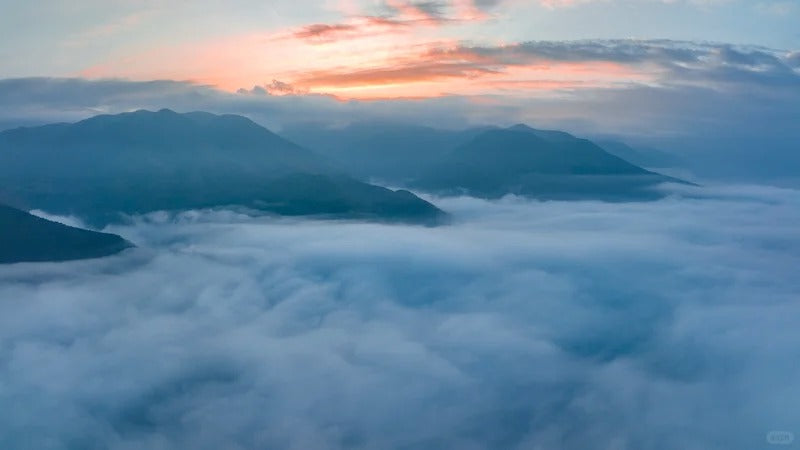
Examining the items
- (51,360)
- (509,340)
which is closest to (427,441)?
(509,340)

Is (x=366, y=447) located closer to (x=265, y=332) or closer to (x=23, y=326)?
(x=265, y=332)

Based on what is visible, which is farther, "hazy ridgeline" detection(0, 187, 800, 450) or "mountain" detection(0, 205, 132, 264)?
"mountain" detection(0, 205, 132, 264)

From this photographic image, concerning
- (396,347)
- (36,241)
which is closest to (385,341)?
(396,347)

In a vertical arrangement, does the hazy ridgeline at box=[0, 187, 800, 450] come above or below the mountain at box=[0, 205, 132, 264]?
below

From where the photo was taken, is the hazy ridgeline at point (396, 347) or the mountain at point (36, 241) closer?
the hazy ridgeline at point (396, 347)

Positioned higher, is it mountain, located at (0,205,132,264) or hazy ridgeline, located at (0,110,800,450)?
mountain, located at (0,205,132,264)

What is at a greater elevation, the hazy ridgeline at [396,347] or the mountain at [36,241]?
the mountain at [36,241]
